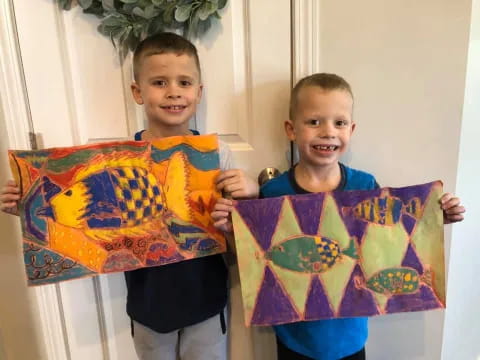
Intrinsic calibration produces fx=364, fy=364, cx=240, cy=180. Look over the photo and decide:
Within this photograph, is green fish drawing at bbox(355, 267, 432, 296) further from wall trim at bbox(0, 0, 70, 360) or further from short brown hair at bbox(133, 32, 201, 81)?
wall trim at bbox(0, 0, 70, 360)

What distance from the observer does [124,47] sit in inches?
38.8

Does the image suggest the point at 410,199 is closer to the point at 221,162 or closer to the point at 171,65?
the point at 221,162

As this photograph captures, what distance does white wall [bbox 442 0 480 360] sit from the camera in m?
0.91

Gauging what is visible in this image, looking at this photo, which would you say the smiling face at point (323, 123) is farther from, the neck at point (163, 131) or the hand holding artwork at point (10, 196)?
the hand holding artwork at point (10, 196)

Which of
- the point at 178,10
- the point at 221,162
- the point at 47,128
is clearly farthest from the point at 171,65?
the point at 47,128

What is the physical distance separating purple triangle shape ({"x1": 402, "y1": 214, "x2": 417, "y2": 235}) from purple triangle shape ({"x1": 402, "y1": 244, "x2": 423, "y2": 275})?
36mm

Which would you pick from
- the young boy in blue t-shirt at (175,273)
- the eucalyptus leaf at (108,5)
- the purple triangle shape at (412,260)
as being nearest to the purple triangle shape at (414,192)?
the purple triangle shape at (412,260)

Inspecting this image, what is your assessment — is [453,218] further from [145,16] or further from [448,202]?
[145,16]

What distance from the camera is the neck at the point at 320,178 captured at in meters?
0.90

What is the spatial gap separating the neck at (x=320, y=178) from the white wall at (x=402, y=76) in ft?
0.41

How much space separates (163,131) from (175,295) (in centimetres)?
41

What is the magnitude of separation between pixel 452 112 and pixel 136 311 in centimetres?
95

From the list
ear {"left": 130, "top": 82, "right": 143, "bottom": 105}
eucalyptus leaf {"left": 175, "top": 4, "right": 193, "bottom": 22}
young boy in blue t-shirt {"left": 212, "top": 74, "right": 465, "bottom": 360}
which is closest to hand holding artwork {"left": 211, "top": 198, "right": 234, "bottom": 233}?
young boy in blue t-shirt {"left": 212, "top": 74, "right": 465, "bottom": 360}

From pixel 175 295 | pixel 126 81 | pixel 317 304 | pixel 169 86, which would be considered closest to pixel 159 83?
pixel 169 86
